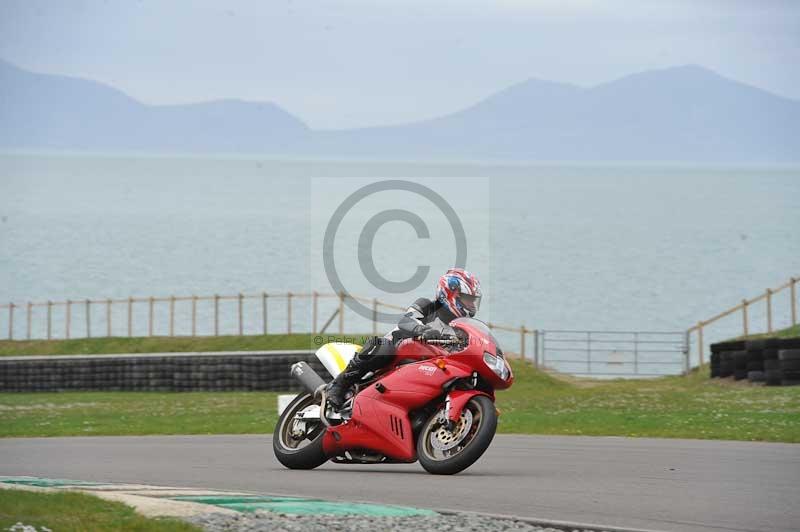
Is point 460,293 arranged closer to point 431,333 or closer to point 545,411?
point 431,333

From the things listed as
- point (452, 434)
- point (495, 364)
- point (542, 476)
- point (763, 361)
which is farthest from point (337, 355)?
point (763, 361)

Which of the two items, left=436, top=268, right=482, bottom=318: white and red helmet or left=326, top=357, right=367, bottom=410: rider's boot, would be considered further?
left=326, top=357, right=367, bottom=410: rider's boot

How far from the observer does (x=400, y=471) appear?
13195mm

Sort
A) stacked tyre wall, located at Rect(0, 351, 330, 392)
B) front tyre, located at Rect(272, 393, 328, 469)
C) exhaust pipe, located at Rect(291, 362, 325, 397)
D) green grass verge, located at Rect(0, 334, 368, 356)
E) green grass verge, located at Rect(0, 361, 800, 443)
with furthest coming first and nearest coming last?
green grass verge, located at Rect(0, 334, 368, 356) → stacked tyre wall, located at Rect(0, 351, 330, 392) → green grass verge, located at Rect(0, 361, 800, 443) → exhaust pipe, located at Rect(291, 362, 325, 397) → front tyre, located at Rect(272, 393, 328, 469)

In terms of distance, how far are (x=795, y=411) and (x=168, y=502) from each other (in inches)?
582

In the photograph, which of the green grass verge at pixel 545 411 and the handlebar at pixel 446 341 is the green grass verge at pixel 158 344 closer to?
the green grass verge at pixel 545 411

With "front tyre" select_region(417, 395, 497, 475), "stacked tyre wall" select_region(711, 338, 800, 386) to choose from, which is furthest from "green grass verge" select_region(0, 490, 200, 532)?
"stacked tyre wall" select_region(711, 338, 800, 386)

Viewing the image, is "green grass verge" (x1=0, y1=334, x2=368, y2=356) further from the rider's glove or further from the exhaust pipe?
the rider's glove

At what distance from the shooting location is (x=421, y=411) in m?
12.7

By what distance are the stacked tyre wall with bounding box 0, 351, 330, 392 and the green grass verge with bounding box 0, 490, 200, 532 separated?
19869mm

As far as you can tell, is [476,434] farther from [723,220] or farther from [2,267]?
[723,220]

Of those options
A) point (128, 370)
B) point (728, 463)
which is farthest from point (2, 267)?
point (728, 463)

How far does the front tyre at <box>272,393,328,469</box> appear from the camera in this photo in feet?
44.2

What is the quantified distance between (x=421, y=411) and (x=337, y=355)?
1.37 metres
